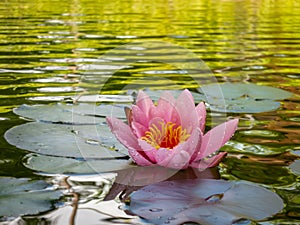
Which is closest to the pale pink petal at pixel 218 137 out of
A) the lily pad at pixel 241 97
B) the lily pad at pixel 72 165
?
the lily pad at pixel 72 165

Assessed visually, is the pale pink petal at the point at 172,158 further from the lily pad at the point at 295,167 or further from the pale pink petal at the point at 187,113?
the lily pad at the point at 295,167

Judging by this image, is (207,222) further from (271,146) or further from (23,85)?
(23,85)

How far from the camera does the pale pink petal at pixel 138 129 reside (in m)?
1.72

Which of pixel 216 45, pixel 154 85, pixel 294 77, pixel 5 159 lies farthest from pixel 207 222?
pixel 216 45

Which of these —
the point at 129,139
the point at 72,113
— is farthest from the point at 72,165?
the point at 72,113

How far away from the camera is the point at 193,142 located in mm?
1619

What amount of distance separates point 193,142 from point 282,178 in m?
0.31

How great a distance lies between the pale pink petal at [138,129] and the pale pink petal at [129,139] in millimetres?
20

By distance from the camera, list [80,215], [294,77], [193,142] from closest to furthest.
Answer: [80,215] < [193,142] < [294,77]

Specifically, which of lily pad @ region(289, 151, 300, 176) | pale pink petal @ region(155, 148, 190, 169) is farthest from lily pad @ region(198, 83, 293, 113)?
pale pink petal @ region(155, 148, 190, 169)

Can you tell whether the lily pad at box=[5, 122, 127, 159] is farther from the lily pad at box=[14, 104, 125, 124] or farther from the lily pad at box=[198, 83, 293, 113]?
the lily pad at box=[198, 83, 293, 113]

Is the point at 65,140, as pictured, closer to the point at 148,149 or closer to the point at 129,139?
the point at 129,139

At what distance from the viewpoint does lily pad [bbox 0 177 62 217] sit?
4.61 feet

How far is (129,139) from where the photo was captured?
5.73 feet
